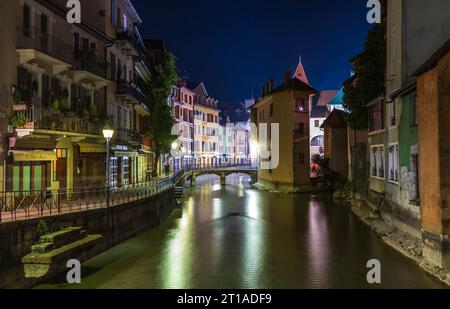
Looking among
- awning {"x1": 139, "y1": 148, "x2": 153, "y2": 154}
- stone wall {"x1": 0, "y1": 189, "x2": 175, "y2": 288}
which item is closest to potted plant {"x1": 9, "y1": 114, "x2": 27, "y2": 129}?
stone wall {"x1": 0, "y1": 189, "x2": 175, "y2": 288}

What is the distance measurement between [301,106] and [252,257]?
37.8m

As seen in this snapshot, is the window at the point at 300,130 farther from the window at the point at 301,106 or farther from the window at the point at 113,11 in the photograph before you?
the window at the point at 113,11

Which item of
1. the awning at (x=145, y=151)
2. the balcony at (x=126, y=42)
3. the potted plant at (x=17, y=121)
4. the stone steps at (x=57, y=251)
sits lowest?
the stone steps at (x=57, y=251)

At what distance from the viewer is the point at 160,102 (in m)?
44.8

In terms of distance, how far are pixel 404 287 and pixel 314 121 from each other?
76130 mm

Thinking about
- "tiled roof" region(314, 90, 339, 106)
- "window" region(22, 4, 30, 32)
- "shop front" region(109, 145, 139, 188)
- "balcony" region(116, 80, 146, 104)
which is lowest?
"shop front" region(109, 145, 139, 188)

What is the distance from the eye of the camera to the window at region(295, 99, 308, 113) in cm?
5459

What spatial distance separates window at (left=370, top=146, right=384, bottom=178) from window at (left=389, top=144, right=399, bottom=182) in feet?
8.70

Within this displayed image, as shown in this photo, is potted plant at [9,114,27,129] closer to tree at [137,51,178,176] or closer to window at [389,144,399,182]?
window at [389,144,399,182]

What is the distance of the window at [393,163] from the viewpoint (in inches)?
989

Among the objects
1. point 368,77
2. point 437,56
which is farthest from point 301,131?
point 437,56

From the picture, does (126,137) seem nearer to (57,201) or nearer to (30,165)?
(30,165)

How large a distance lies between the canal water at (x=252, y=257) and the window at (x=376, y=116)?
6.91 m

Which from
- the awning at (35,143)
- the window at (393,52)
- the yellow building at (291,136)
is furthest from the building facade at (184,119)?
the awning at (35,143)
